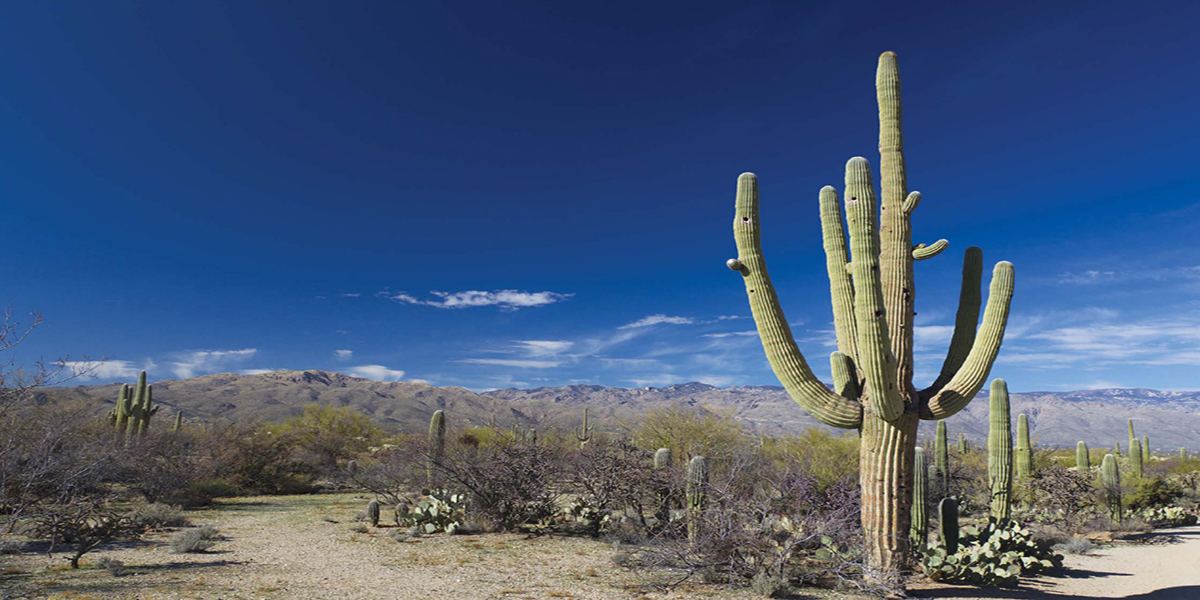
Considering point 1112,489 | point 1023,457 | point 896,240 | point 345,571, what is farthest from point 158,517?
point 1112,489

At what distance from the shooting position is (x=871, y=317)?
704 cm

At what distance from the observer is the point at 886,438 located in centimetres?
738

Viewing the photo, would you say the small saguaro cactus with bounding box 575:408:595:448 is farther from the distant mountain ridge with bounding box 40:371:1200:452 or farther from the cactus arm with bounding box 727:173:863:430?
the distant mountain ridge with bounding box 40:371:1200:452

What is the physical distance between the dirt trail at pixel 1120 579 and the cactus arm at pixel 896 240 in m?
2.92

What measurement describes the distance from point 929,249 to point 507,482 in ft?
26.4

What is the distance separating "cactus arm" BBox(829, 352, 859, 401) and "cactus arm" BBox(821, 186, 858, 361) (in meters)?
0.22

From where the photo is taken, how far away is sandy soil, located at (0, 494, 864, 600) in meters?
6.66

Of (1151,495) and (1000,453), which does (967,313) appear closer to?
(1000,453)

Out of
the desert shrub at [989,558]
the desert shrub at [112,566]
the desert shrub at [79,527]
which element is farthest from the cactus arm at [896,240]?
the desert shrub at [79,527]

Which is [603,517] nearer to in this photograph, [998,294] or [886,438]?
[886,438]

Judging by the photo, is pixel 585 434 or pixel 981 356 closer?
pixel 981 356

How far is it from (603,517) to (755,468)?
2.95 m

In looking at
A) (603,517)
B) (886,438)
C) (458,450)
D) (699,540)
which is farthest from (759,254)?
(458,450)

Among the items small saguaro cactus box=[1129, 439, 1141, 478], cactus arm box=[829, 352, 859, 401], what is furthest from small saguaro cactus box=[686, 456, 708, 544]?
small saguaro cactus box=[1129, 439, 1141, 478]
